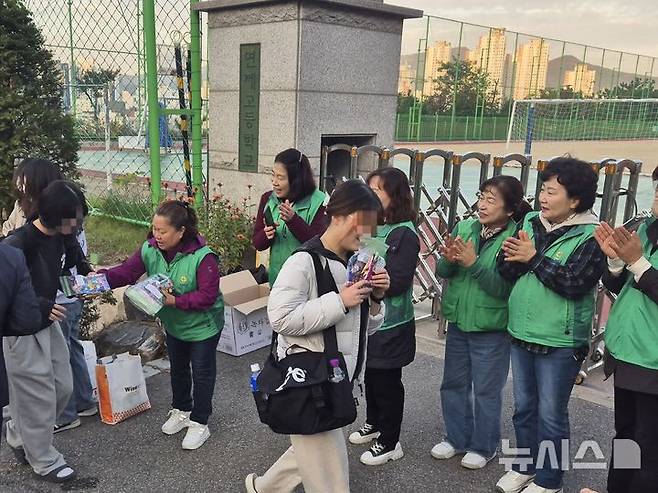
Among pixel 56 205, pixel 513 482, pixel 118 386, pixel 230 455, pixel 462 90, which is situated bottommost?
pixel 230 455

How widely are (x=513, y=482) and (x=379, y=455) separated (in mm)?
675

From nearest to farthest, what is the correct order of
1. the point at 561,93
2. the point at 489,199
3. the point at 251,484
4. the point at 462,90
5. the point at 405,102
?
the point at 251,484
the point at 489,199
the point at 405,102
the point at 462,90
the point at 561,93

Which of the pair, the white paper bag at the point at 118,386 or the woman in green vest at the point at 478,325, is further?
the white paper bag at the point at 118,386

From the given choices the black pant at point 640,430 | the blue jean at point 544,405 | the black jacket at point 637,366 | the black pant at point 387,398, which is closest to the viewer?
the black jacket at point 637,366

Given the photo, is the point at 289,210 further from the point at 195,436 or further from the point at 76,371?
the point at 76,371

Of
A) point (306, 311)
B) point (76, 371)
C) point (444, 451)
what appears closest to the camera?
point (306, 311)

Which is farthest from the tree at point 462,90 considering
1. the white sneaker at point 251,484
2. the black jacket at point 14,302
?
the black jacket at point 14,302

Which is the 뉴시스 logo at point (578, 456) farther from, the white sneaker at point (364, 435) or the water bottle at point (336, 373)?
the water bottle at point (336, 373)

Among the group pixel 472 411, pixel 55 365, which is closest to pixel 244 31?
pixel 55 365

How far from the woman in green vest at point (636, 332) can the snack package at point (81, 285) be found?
2349 millimetres

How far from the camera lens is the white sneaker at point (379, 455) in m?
3.03

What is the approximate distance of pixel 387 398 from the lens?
2965 mm

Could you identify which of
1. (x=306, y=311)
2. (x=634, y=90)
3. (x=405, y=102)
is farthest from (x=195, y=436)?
(x=634, y=90)

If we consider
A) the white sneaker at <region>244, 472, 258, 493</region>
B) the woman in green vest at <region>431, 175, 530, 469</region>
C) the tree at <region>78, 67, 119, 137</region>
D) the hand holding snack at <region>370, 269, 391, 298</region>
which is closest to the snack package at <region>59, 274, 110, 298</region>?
the white sneaker at <region>244, 472, 258, 493</region>
